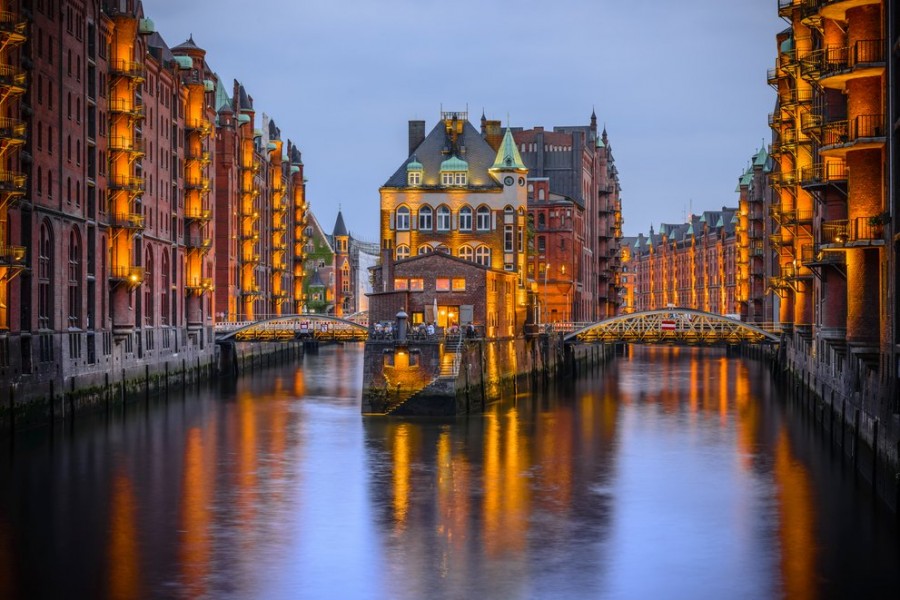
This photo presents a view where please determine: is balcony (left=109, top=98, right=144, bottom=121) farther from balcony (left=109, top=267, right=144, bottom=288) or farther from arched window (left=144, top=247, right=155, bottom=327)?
arched window (left=144, top=247, right=155, bottom=327)

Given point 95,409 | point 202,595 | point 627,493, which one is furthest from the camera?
point 95,409

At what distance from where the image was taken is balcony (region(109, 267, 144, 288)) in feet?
244

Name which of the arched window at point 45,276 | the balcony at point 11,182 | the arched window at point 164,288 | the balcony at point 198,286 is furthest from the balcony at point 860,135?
the balcony at point 198,286

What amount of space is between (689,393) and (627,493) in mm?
44470

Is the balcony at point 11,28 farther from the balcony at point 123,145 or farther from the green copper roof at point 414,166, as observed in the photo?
the green copper roof at point 414,166

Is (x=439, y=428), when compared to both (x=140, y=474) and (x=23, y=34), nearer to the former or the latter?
(x=140, y=474)

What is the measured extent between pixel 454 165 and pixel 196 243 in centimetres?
2006

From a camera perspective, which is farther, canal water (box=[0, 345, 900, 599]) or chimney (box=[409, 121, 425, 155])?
chimney (box=[409, 121, 425, 155])

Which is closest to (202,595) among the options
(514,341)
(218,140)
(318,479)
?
(318,479)

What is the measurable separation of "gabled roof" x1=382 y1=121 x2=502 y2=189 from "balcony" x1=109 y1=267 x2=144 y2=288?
29.0 meters

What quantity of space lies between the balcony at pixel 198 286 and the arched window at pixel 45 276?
31673mm

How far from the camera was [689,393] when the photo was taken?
8938 centimetres

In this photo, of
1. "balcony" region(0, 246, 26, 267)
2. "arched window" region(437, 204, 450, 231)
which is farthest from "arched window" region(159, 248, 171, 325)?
"balcony" region(0, 246, 26, 267)

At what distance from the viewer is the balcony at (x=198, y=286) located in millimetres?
95625
